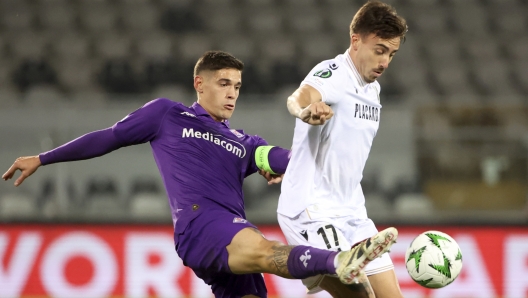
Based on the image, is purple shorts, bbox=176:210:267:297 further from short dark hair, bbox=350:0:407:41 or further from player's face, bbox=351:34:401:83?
short dark hair, bbox=350:0:407:41

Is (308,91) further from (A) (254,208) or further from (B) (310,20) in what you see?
(B) (310,20)

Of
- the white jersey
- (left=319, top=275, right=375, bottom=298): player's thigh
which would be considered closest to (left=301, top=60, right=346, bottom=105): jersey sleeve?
the white jersey

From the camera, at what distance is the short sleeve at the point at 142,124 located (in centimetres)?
482

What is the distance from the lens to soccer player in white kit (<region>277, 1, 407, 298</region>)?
4332mm

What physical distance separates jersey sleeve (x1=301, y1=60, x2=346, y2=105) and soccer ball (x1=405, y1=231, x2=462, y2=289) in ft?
3.56

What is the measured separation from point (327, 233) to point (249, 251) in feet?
1.53

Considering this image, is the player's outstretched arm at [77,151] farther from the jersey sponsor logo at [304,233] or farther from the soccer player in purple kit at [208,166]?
the jersey sponsor logo at [304,233]

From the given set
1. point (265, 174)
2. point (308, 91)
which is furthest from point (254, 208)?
point (308, 91)

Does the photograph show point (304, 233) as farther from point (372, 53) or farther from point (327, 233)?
point (372, 53)

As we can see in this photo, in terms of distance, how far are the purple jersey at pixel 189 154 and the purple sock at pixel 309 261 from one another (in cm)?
77

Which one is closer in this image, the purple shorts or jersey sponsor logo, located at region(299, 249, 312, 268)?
jersey sponsor logo, located at region(299, 249, 312, 268)

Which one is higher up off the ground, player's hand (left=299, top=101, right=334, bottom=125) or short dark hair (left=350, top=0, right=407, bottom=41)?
short dark hair (left=350, top=0, right=407, bottom=41)

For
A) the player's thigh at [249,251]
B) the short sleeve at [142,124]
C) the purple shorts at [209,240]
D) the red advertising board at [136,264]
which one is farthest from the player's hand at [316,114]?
the red advertising board at [136,264]

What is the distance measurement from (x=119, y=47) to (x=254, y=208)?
5.60m
